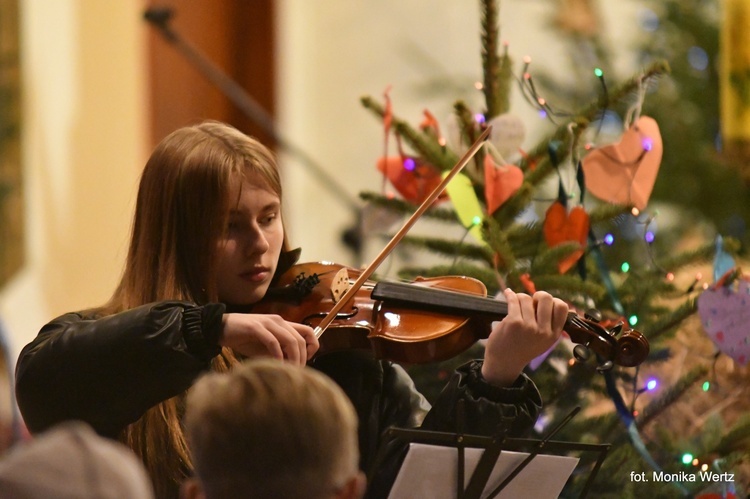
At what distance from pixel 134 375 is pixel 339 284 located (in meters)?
0.39

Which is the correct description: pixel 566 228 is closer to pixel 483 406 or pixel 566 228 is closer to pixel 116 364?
pixel 483 406

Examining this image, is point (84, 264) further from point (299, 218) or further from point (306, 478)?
point (306, 478)

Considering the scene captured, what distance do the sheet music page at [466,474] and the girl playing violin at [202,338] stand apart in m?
0.06

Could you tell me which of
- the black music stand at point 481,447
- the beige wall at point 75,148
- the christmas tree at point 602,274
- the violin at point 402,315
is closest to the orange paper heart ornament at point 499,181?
the christmas tree at point 602,274

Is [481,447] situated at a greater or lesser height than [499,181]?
lesser

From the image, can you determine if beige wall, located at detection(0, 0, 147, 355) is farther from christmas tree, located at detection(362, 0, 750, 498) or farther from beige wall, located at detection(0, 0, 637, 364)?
christmas tree, located at detection(362, 0, 750, 498)

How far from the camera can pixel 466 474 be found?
142 cm

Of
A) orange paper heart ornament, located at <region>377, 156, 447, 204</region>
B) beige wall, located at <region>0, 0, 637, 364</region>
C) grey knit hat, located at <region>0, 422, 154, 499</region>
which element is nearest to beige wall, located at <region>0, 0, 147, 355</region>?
beige wall, located at <region>0, 0, 637, 364</region>

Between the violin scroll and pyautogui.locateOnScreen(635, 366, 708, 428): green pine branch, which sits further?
pyautogui.locateOnScreen(635, 366, 708, 428): green pine branch

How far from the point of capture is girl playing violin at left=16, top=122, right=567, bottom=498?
4.83 ft

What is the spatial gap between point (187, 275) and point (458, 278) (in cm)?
42

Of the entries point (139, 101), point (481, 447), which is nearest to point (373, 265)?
point (481, 447)

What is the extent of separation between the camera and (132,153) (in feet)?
12.2

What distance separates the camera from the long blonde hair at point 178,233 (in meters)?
1.62
